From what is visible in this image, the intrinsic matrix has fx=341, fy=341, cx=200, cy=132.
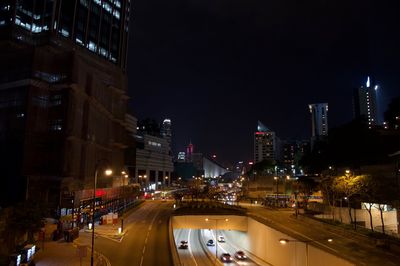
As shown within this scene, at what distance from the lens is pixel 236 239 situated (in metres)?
80.0

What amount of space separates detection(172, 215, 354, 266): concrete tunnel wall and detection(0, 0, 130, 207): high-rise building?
24238mm

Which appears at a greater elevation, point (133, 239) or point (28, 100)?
point (28, 100)

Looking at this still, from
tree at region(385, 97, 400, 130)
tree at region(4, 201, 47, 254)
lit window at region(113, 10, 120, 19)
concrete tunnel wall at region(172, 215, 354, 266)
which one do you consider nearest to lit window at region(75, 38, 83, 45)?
lit window at region(113, 10, 120, 19)

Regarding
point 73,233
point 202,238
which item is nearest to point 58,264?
point 73,233

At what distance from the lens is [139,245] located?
145 ft

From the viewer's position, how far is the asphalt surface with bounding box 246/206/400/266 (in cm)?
3484

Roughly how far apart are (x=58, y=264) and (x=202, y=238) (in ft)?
195

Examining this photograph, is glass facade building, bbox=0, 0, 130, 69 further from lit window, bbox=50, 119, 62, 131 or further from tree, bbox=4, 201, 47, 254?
tree, bbox=4, 201, 47, 254

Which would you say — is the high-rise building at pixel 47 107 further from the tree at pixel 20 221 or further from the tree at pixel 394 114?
the tree at pixel 394 114

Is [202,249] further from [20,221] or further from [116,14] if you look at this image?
[116,14]

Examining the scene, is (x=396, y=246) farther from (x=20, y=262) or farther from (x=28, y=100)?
(x=28, y=100)

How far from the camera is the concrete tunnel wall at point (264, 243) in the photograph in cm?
3744

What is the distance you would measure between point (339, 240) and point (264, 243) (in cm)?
1472

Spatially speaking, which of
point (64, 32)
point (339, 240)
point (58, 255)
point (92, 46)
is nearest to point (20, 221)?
point (58, 255)
